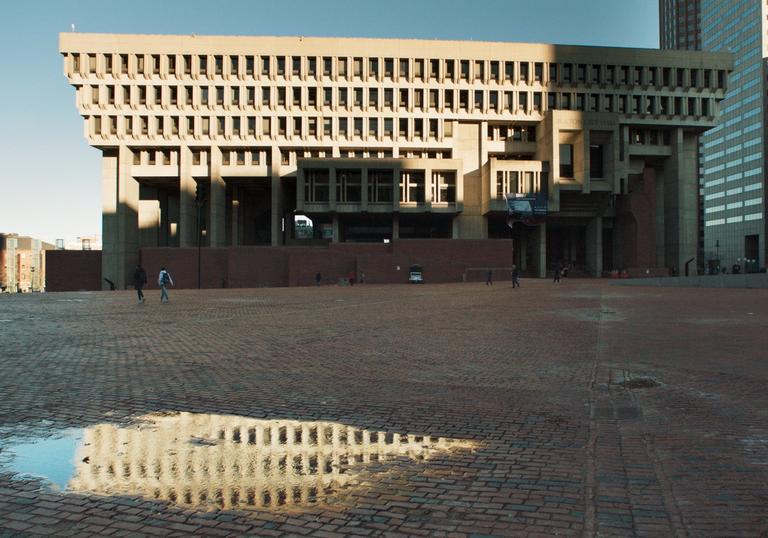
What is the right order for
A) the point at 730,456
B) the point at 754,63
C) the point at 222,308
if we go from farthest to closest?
1. the point at 754,63
2. the point at 222,308
3. the point at 730,456

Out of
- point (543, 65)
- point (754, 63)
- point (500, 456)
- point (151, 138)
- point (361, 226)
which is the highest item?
point (754, 63)

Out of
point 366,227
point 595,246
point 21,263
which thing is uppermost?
point 366,227

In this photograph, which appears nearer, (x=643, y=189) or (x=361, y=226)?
(x=643, y=189)

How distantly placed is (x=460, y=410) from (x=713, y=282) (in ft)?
129

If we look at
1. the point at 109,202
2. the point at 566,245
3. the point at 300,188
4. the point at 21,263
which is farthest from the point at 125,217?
the point at 21,263

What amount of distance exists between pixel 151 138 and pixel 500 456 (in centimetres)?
6432

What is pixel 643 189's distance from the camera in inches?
2653

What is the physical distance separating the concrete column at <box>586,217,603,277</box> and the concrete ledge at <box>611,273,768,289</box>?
2192cm

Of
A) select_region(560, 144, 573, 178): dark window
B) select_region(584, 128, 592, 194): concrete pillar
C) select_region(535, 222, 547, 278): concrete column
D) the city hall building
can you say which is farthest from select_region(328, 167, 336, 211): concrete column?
select_region(584, 128, 592, 194): concrete pillar

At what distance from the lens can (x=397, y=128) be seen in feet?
209

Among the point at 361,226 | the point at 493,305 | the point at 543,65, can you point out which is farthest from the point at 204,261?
the point at 543,65

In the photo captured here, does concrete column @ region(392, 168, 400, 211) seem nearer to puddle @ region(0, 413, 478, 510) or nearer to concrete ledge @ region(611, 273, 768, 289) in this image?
concrete ledge @ region(611, 273, 768, 289)

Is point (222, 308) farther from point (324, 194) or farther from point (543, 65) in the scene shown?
point (543, 65)

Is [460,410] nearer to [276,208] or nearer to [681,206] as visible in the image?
[276,208]
